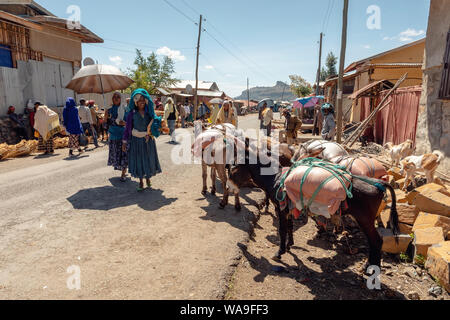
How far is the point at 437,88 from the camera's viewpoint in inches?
265

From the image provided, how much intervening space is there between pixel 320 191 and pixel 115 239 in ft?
9.32

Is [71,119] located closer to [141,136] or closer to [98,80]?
[98,80]

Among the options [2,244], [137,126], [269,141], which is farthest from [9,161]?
[269,141]

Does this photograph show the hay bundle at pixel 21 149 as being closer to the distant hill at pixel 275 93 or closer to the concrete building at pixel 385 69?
the concrete building at pixel 385 69

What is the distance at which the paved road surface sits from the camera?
9.44ft

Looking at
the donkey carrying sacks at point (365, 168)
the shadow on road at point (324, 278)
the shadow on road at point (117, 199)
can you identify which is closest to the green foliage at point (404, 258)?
the shadow on road at point (324, 278)

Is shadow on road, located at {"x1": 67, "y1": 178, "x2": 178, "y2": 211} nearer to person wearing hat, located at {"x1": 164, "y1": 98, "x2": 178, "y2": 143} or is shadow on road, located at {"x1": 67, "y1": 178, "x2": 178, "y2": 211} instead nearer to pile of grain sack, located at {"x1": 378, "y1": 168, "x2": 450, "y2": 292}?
pile of grain sack, located at {"x1": 378, "y1": 168, "x2": 450, "y2": 292}

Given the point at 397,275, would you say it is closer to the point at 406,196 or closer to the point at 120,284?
the point at 406,196

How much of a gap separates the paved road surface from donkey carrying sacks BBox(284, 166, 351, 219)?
1.21 metres

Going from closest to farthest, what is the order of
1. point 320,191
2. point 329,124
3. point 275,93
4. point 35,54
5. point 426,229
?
point 320,191
point 426,229
point 329,124
point 35,54
point 275,93

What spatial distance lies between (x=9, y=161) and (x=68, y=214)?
259 inches

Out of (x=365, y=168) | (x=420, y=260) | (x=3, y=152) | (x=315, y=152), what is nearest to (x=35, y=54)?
(x=3, y=152)

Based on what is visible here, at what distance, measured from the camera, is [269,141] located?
439 centimetres

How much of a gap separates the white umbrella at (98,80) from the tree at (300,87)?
37.2m
